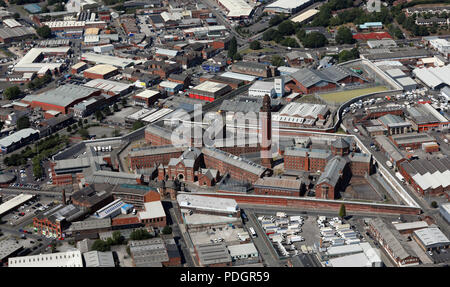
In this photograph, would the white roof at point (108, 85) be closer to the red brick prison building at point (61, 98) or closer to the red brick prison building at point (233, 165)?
the red brick prison building at point (61, 98)

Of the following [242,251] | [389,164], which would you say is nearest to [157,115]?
[389,164]

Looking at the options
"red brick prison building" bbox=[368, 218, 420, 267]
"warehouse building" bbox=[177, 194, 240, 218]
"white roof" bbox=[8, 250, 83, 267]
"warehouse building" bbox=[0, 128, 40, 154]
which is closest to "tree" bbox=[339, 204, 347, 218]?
"red brick prison building" bbox=[368, 218, 420, 267]

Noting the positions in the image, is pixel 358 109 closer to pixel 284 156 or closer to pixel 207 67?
pixel 284 156

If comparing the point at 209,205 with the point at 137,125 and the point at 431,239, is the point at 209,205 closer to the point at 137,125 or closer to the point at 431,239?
the point at 431,239

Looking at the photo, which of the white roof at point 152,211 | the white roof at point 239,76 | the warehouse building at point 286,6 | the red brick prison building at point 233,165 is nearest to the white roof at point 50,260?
the white roof at point 152,211

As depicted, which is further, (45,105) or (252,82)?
(252,82)

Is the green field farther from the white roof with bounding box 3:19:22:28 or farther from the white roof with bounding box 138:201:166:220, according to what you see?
the white roof with bounding box 3:19:22:28
